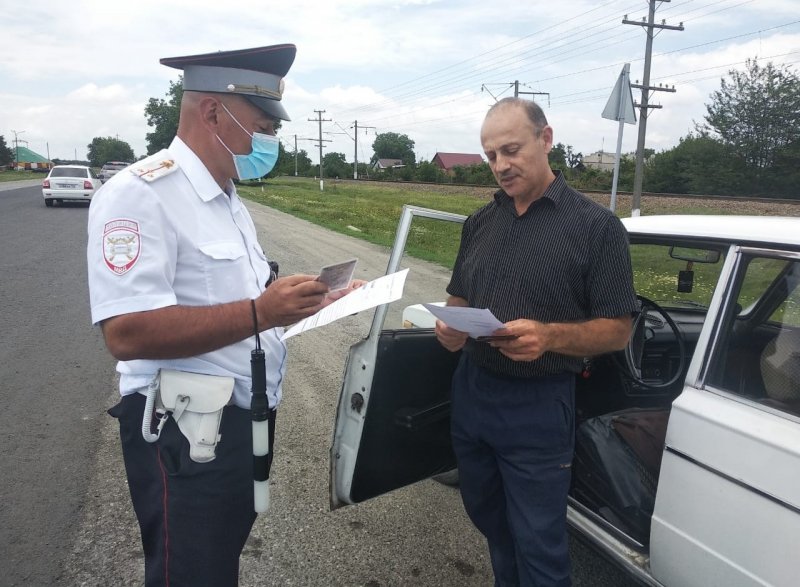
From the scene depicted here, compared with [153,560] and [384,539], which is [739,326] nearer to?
[384,539]

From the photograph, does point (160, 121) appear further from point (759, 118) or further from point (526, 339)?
point (526, 339)

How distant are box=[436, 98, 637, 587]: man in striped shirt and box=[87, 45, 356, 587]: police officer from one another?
2.42 ft

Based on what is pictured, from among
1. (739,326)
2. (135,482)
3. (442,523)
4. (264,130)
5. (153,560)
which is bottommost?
(442,523)

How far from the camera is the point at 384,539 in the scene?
3088mm

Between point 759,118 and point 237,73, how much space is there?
43.4 m

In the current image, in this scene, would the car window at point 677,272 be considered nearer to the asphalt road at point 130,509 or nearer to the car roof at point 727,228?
the car roof at point 727,228

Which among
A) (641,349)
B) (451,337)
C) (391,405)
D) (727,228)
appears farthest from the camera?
(641,349)

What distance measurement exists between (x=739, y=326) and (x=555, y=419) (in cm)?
Result: 99

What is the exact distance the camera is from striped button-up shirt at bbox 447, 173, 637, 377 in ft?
6.46

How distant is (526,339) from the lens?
1846mm

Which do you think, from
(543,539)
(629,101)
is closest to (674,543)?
(543,539)

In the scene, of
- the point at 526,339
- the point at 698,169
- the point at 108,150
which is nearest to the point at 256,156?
the point at 526,339

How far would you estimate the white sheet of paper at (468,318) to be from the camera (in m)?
1.76

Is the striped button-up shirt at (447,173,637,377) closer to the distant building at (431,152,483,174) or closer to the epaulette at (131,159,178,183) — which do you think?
the epaulette at (131,159,178,183)
